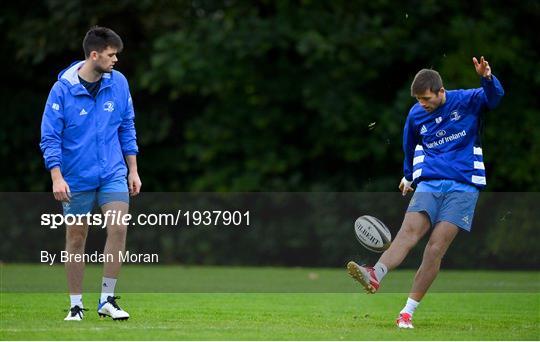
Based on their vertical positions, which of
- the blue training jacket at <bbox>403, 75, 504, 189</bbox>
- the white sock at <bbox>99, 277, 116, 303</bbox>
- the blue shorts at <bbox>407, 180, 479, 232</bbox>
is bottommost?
the white sock at <bbox>99, 277, 116, 303</bbox>

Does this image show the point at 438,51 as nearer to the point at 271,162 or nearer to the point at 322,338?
the point at 271,162

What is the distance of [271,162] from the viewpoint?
20.3 metres

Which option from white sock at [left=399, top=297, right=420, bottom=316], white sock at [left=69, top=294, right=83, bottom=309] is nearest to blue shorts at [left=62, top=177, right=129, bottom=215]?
white sock at [left=69, top=294, right=83, bottom=309]

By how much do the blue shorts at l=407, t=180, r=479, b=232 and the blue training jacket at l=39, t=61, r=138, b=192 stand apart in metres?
2.35

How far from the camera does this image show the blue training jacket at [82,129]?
27.4ft

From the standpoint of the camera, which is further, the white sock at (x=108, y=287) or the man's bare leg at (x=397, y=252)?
the white sock at (x=108, y=287)

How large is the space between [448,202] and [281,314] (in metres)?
1.92

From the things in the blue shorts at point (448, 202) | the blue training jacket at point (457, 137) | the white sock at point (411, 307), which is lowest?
the white sock at point (411, 307)

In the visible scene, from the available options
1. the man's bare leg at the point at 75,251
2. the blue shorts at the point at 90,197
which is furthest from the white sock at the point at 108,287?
the blue shorts at the point at 90,197

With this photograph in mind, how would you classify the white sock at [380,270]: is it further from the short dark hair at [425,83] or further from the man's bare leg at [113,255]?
the man's bare leg at [113,255]

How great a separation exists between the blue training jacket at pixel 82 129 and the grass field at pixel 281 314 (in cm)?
114

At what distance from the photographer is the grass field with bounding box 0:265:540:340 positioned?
783 centimetres

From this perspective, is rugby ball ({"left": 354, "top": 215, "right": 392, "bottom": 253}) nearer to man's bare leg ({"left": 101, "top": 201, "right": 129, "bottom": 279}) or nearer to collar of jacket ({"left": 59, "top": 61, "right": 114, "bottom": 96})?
man's bare leg ({"left": 101, "top": 201, "right": 129, "bottom": 279})

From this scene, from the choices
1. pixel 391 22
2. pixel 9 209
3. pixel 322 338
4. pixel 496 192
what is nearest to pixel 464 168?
pixel 322 338
